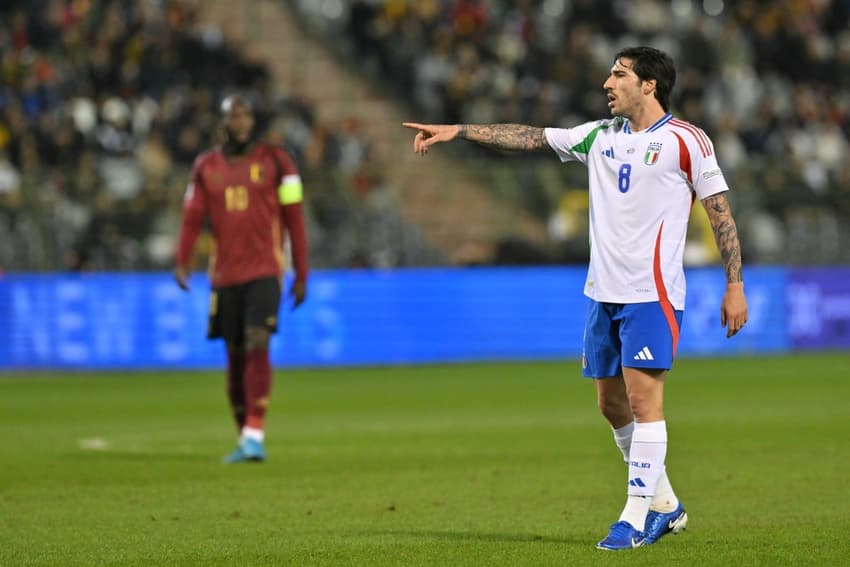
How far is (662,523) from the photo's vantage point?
7855 mm

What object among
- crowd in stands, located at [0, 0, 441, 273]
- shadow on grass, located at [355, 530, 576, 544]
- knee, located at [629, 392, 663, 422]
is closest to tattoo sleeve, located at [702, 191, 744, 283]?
knee, located at [629, 392, 663, 422]

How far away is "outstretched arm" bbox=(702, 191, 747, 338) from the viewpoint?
297 inches

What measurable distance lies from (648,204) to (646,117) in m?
0.42

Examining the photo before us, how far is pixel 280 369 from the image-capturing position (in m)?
23.5

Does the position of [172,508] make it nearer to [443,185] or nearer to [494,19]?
[443,185]

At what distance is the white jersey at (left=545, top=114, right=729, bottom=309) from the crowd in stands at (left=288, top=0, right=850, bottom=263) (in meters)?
17.9

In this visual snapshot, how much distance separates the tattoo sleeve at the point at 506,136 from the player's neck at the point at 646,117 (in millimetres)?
519

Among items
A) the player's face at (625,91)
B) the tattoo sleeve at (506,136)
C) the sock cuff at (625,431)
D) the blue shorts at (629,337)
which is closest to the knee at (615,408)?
the sock cuff at (625,431)

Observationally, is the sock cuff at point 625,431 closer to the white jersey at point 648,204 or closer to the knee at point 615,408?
the knee at point 615,408

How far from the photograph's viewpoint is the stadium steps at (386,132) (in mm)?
26281

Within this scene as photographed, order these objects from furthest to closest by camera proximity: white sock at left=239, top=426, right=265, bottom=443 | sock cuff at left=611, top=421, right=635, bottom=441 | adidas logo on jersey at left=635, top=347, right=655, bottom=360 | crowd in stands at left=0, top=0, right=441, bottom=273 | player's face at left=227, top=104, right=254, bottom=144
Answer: crowd in stands at left=0, top=0, right=441, bottom=273, player's face at left=227, top=104, right=254, bottom=144, white sock at left=239, top=426, right=265, bottom=443, sock cuff at left=611, top=421, right=635, bottom=441, adidas logo on jersey at left=635, top=347, right=655, bottom=360

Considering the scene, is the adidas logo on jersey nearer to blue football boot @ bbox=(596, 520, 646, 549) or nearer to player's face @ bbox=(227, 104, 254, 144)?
blue football boot @ bbox=(596, 520, 646, 549)

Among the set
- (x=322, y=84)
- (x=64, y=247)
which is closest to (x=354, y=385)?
(x=64, y=247)

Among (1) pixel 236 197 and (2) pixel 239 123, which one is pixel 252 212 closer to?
(1) pixel 236 197
